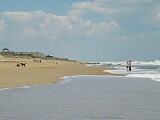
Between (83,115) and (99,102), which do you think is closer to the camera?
(83,115)

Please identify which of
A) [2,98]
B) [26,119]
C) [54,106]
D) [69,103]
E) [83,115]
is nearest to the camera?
[26,119]

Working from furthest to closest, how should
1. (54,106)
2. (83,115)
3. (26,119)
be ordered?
(54,106) < (83,115) < (26,119)

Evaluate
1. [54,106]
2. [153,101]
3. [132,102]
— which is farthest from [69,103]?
[153,101]

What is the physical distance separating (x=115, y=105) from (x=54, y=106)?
249 centimetres

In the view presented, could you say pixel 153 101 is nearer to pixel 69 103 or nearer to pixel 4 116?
pixel 69 103

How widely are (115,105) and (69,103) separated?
198 cm

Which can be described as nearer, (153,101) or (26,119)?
(26,119)

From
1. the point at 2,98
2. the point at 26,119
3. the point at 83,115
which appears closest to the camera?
the point at 26,119

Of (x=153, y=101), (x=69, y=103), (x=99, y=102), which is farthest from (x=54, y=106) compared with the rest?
(x=153, y=101)

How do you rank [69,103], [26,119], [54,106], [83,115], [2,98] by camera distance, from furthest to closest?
[2,98]
[69,103]
[54,106]
[83,115]
[26,119]

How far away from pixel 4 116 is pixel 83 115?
2619 mm

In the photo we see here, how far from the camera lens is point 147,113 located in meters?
12.5

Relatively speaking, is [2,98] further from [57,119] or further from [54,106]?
[57,119]

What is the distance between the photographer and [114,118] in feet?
37.9
